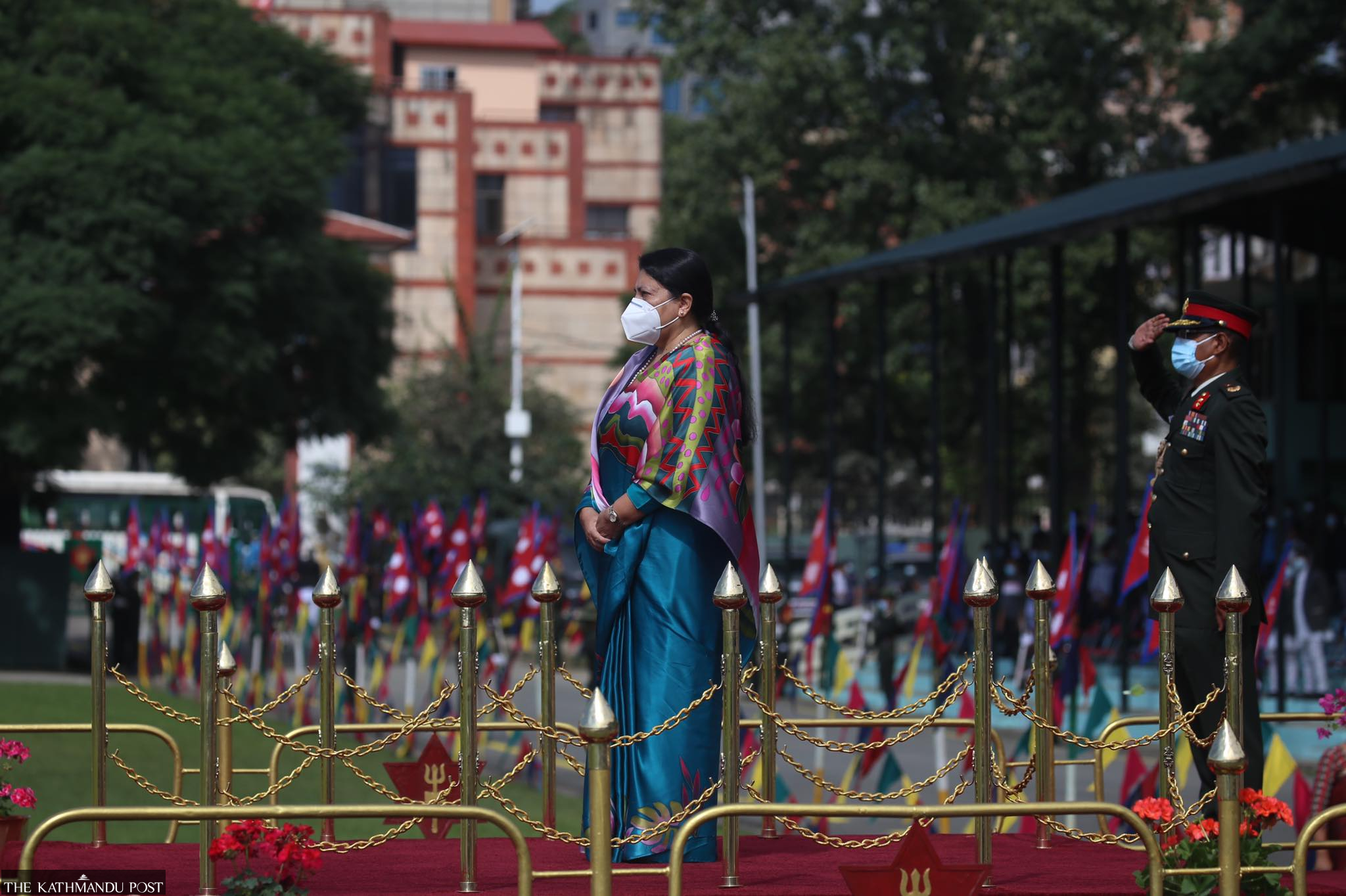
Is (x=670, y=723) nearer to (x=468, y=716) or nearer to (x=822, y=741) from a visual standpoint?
(x=468, y=716)

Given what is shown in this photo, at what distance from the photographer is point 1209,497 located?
6.93 metres

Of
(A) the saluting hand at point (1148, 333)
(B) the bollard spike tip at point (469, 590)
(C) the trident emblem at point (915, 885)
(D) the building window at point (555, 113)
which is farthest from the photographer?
(D) the building window at point (555, 113)

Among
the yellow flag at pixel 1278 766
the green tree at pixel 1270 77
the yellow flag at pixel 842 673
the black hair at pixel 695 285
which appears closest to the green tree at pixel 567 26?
the green tree at pixel 1270 77

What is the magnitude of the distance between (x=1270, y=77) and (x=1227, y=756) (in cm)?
2773

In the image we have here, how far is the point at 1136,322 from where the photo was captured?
3434cm

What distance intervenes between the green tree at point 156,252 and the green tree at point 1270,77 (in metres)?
14.0

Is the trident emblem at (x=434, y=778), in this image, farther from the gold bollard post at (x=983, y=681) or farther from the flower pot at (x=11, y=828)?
the gold bollard post at (x=983, y=681)

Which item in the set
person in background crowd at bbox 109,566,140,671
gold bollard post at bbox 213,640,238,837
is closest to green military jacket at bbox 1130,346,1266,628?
gold bollard post at bbox 213,640,238,837

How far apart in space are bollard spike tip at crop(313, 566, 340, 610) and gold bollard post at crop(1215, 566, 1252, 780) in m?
2.76

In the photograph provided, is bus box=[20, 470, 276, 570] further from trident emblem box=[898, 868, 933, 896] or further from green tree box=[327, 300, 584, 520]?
trident emblem box=[898, 868, 933, 896]

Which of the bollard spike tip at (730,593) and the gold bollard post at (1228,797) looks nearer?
the gold bollard post at (1228,797)

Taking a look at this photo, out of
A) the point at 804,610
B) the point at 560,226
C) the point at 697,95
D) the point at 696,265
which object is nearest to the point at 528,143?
the point at 560,226

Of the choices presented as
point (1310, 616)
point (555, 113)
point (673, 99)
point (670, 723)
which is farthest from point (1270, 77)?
point (673, 99)

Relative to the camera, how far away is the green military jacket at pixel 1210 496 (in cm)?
673
